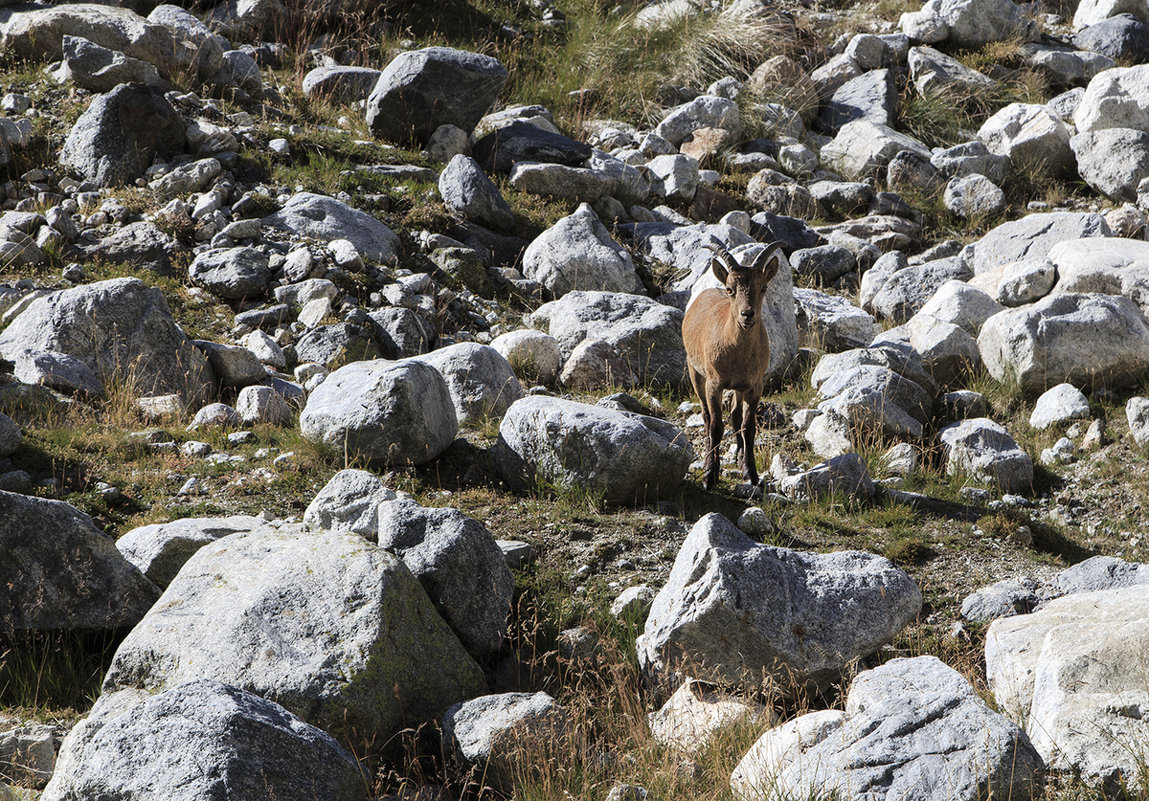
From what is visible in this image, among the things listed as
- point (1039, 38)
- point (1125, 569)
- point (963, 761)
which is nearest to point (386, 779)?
point (963, 761)

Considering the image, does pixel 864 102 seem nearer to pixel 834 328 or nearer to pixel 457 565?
Answer: pixel 834 328

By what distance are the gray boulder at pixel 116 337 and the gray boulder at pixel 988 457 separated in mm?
7335

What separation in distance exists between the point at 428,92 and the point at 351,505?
32.5ft

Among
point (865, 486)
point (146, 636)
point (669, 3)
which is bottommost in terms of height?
point (865, 486)

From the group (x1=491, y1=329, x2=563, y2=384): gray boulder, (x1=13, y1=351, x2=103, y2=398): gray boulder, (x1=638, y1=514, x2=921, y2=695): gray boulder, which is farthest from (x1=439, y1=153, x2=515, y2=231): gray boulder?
(x1=638, y1=514, x2=921, y2=695): gray boulder

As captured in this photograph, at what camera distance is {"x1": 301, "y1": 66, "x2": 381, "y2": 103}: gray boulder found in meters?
15.6

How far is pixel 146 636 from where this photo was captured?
200 inches

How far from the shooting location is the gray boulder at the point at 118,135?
1285 cm

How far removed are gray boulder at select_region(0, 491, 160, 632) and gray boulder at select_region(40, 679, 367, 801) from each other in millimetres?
1772

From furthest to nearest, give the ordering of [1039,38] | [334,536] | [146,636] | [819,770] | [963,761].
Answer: [1039,38] < [334,536] < [146,636] < [819,770] < [963,761]

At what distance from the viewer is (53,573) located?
5625mm

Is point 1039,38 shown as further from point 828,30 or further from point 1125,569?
point 1125,569

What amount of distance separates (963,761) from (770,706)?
133 centimetres

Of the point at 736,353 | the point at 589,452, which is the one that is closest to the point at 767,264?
the point at 736,353
